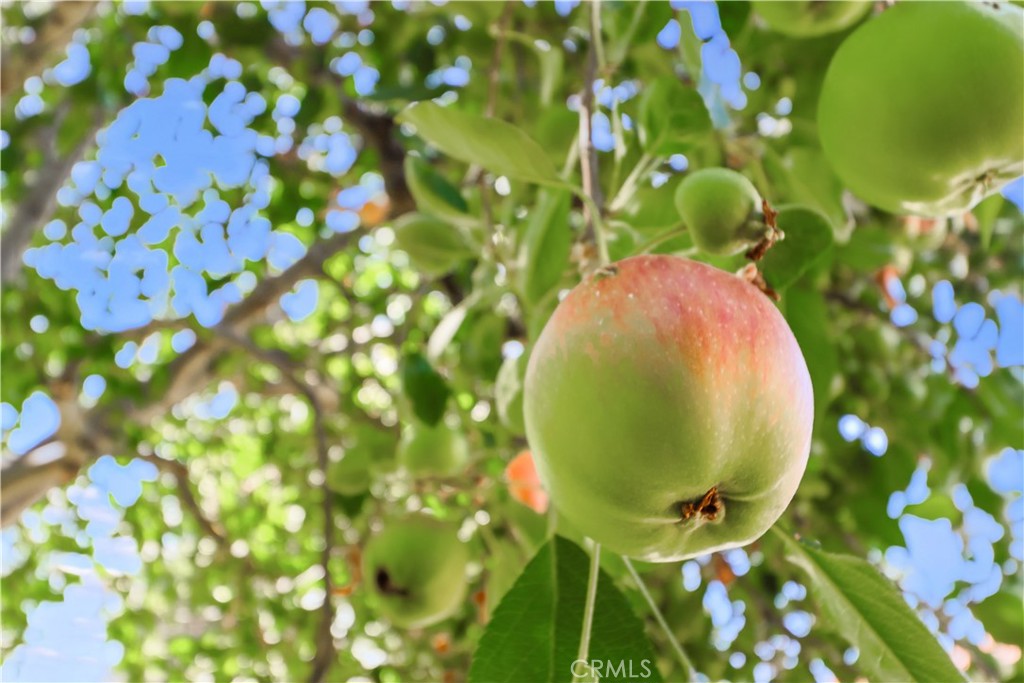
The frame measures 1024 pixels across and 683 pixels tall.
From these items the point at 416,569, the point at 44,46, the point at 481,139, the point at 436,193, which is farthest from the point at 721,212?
the point at 44,46

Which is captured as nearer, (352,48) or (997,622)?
(997,622)

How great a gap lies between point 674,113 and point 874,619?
1.71 ft

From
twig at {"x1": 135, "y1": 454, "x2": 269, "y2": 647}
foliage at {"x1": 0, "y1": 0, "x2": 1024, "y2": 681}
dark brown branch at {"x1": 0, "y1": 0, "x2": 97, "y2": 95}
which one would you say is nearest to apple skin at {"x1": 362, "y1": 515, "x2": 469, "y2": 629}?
foliage at {"x1": 0, "y1": 0, "x2": 1024, "y2": 681}

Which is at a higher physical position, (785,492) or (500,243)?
(785,492)

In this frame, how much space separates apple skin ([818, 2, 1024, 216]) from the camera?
2.22ft

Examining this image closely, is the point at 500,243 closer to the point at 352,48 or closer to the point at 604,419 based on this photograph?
the point at 604,419

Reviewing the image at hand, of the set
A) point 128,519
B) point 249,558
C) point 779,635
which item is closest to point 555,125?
point 779,635

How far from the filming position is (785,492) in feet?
1.90

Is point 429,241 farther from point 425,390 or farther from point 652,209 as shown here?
point 652,209

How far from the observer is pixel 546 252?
0.84 metres

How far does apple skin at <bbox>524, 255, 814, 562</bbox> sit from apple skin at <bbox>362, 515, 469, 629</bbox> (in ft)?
2.70

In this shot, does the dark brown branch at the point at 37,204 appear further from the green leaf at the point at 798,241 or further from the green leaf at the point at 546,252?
the green leaf at the point at 798,241

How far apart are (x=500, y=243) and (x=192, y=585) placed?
2356mm

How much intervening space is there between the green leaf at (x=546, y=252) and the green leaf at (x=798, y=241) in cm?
20
